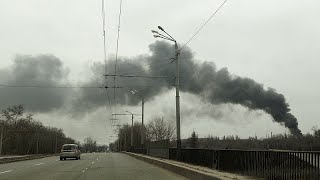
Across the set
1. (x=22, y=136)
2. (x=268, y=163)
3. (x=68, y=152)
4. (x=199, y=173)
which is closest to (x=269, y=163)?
(x=268, y=163)

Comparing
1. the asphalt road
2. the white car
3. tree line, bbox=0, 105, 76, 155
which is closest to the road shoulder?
the asphalt road

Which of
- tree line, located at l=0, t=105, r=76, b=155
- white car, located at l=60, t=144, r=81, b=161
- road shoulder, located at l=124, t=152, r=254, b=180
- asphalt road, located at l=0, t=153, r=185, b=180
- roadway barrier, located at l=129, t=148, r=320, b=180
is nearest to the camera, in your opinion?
roadway barrier, located at l=129, t=148, r=320, b=180

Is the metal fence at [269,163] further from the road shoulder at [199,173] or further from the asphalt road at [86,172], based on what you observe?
the asphalt road at [86,172]

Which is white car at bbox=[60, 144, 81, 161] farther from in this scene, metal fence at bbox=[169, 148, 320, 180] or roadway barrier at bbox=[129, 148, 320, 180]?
metal fence at bbox=[169, 148, 320, 180]

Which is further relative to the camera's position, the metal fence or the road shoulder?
the road shoulder

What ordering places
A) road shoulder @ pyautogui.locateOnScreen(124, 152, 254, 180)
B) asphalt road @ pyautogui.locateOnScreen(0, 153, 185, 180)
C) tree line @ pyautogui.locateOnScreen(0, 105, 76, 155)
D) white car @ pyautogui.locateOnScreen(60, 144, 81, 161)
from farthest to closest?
tree line @ pyautogui.locateOnScreen(0, 105, 76, 155) → white car @ pyautogui.locateOnScreen(60, 144, 81, 161) → asphalt road @ pyautogui.locateOnScreen(0, 153, 185, 180) → road shoulder @ pyautogui.locateOnScreen(124, 152, 254, 180)

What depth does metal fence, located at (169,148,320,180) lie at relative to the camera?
504 inches

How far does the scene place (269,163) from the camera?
15.1 metres

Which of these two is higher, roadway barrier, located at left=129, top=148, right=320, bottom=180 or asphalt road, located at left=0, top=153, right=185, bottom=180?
roadway barrier, located at left=129, top=148, right=320, bottom=180

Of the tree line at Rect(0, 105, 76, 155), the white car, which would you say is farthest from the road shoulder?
the tree line at Rect(0, 105, 76, 155)

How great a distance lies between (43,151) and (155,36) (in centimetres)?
11383

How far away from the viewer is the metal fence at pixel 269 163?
504 inches

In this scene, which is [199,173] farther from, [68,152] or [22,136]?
[22,136]

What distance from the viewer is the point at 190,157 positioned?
28859 mm
